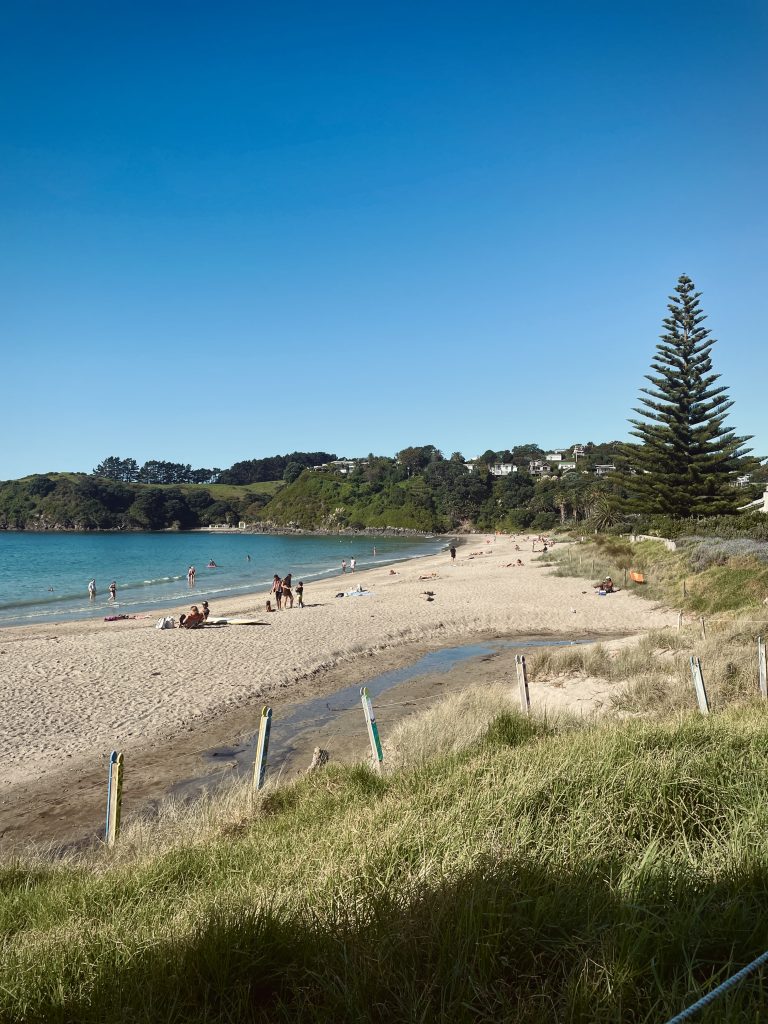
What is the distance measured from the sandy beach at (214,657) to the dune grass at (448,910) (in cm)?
579

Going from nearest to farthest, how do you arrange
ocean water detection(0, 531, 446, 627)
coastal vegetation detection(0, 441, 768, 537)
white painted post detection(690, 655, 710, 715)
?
white painted post detection(690, 655, 710, 715), ocean water detection(0, 531, 446, 627), coastal vegetation detection(0, 441, 768, 537)

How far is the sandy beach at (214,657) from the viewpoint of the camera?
33.3 ft

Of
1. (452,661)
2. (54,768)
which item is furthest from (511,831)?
(452,661)

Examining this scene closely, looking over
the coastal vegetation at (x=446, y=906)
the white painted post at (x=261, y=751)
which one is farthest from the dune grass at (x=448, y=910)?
the white painted post at (x=261, y=751)

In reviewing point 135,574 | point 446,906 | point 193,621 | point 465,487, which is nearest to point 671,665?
point 446,906

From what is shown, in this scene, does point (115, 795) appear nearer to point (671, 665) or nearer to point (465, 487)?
point (671, 665)

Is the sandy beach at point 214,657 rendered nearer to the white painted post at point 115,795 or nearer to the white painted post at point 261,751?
the white painted post at point 261,751

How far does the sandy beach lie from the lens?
10.2 m

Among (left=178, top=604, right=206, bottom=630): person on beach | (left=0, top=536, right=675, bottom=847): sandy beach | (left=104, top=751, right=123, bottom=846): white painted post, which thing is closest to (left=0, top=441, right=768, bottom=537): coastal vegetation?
(left=0, top=536, right=675, bottom=847): sandy beach

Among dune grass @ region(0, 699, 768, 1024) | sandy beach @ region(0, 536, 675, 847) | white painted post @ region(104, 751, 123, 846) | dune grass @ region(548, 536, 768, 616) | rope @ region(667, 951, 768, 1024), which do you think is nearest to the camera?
rope @ region(667, 951, 768, 1024)

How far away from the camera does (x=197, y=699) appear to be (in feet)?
39.7

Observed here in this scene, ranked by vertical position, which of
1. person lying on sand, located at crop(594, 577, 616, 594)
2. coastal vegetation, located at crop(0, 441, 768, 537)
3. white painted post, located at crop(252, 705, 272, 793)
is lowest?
person lying on sand, located at crop(594, 577, 616, 594)

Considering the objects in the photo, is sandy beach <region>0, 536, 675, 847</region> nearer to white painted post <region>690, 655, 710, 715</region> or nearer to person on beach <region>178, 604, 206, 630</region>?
person on beach <region>178, 604, 206, 630</region>

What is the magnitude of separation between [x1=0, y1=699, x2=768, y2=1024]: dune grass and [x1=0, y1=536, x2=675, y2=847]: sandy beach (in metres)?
5.79
